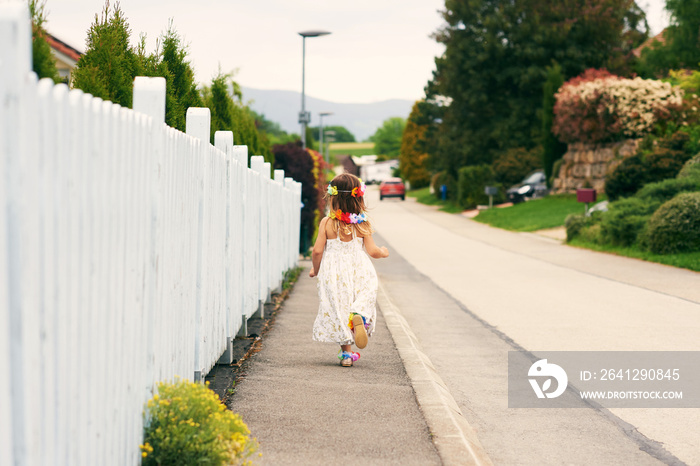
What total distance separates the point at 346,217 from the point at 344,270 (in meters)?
0.43

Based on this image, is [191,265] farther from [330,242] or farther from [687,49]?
[687,49]

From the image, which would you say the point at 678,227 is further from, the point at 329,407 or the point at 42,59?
the point at 42,59

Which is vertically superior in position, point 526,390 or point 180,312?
point 180,312

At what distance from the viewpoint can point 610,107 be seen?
33656mm

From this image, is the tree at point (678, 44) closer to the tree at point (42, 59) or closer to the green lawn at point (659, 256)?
the green lawn at point (659, 256)

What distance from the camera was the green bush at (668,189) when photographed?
21.8 m

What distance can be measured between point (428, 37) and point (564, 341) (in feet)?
156

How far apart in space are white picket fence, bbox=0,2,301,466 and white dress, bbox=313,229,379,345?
1.77 metres

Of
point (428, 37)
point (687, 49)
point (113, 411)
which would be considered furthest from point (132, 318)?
point (428, 37)

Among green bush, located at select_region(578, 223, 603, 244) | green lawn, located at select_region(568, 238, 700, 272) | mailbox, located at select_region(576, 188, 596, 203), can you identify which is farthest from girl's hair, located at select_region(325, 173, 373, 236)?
mailbox, located at select_region(576, 188, 596, 203)

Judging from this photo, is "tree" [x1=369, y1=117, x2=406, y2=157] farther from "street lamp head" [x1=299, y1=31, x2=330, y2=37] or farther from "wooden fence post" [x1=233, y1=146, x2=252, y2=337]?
"wooden fence post" [x1=233, y1=146, x2=252, y2=337]

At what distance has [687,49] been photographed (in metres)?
40.1

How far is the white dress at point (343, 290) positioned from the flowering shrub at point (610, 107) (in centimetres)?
2784

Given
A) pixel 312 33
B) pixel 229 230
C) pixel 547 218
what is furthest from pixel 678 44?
pixel 229 230
